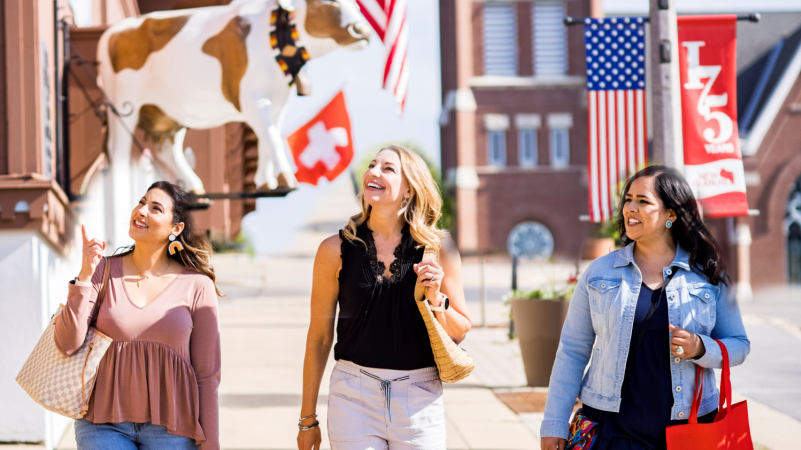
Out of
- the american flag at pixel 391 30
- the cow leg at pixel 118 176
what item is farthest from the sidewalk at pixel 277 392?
the american flag at pixel 391 30

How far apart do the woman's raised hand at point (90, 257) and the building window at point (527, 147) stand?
99.0ft

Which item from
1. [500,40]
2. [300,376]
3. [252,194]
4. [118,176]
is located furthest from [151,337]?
[500,40]

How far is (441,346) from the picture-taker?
286 centimetres

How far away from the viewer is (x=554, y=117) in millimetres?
32344

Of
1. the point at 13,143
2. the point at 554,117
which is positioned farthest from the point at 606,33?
the point at 554,117

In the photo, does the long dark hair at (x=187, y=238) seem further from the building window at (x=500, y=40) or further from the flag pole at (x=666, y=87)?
the building window at (x=500, y=40)

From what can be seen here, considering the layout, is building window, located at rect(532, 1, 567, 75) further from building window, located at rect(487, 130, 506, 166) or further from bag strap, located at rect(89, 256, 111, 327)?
bag strap, located at rect(89, 256, 111, 327)

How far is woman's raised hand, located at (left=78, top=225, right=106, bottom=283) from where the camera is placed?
2.82 meters

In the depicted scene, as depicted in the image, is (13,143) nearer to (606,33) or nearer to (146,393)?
(146,393)

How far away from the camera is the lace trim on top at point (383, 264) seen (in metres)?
2.96

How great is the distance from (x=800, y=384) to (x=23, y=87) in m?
8.42

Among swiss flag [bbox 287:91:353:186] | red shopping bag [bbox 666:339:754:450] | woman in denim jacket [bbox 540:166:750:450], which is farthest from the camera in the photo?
swiss flag [bbox 287:91:353:186]

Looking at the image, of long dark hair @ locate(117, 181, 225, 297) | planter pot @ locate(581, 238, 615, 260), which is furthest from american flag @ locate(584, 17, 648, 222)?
long dark hair @ locate(117, 181, 225, 297)

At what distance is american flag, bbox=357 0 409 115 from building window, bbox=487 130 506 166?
26.3m
